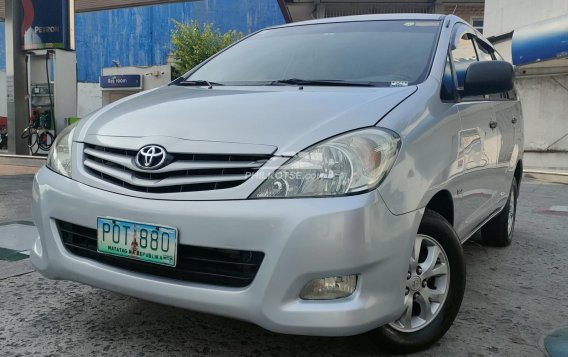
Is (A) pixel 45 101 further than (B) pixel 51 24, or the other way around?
(A) pixel 45 101

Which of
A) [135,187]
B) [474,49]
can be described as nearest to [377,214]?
[135,187]

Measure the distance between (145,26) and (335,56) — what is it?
2727 centimetres

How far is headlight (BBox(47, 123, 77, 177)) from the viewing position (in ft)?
8.25

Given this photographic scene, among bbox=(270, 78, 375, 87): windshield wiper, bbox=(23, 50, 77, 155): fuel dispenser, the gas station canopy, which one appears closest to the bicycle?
bbox=(23, 50, 77, 155): fuel dispenser

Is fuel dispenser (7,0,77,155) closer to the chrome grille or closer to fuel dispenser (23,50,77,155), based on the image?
fuel dispenser (23,50,77,155)

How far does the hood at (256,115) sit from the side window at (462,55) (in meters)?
0.67

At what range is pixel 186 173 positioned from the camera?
2145 millimetres

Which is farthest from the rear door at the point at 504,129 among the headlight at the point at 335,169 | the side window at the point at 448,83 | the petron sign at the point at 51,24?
the petron sign at the point at 51,24

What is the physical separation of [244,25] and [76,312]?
83.7 feet

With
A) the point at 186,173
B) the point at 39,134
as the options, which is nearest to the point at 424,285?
the point at 186,173

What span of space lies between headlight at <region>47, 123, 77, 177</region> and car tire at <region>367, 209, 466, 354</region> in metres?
1.59

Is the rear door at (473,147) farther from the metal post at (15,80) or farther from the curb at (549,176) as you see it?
the metal post at (15,80)

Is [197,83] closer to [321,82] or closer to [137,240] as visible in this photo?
[321,82]

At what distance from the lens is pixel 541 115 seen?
14.2 meters
